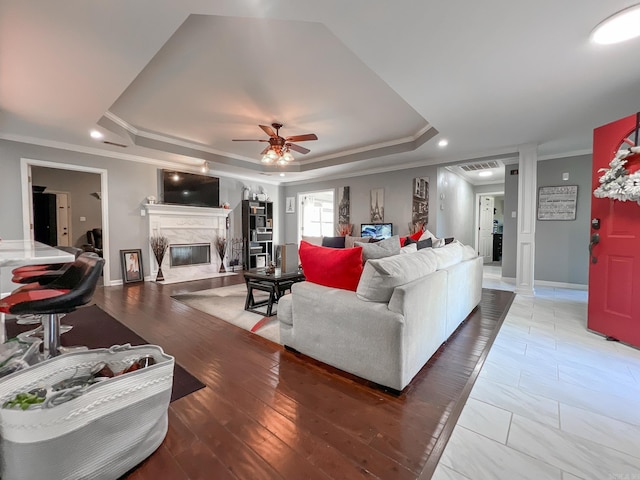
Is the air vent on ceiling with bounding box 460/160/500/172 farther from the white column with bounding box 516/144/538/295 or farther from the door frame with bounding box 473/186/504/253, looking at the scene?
the door frame with bounding box 473/186/504/253

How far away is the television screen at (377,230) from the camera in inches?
232

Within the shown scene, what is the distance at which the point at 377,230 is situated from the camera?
237 inches

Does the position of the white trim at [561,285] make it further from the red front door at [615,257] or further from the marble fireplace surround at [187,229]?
the marble fireplace surround at [187,229]

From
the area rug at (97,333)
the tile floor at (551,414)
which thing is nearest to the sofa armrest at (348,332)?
the tile floor at (551,414)

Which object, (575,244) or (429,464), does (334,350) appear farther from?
(575,244)

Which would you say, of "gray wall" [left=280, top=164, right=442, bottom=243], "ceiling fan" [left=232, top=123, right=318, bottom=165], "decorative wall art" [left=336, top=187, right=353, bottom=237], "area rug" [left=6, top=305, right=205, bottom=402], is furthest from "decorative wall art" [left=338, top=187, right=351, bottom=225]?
"area rug" [left=6, top=305, right=205, bottom=402]

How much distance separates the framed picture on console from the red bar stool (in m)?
3.35

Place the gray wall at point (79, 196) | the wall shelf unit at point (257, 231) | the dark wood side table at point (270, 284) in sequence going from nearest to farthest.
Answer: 1. the dark wood side table at point (270, 284)
2. the gray wall at point (79, 196)
3. the wall shelf unit at point (257, 231)

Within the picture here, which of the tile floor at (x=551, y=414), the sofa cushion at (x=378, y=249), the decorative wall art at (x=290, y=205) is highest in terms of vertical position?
the decorative wall art at (x=290, y=205)

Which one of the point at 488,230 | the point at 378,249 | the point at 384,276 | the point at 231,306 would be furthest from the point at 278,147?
the point at 488,230

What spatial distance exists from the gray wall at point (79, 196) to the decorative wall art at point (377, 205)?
282 inches

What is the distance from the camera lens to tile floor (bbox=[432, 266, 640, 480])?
3.95 feet

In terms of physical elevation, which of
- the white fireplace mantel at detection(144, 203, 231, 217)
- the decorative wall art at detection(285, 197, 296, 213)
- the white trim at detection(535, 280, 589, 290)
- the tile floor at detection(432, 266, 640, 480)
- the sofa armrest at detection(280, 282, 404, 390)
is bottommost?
the tile floor at detection(432, 266, 640, 480)

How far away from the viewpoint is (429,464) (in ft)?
3.99
